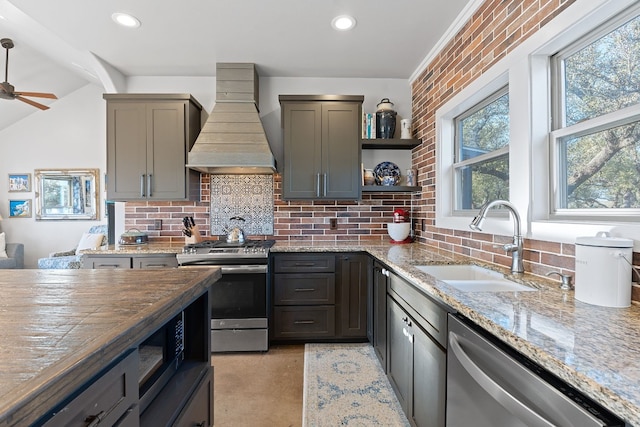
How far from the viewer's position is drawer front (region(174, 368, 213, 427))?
106 centimetres

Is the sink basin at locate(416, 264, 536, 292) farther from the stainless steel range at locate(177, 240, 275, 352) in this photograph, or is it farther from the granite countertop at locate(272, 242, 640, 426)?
the stainless steel range at locate(177, 240, 275, 352)

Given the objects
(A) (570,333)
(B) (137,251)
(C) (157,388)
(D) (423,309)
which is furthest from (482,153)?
(B) (137,251)

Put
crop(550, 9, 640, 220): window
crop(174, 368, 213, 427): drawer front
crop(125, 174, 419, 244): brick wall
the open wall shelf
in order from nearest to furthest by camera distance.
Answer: crop(174, 368, 213, 427): drawer front → crop(550, 9, 640, 220): window → the open wall shelf → crop(125, 174, 419, 244): brick wall

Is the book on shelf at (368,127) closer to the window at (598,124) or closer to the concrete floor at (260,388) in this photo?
the window at (598,124)

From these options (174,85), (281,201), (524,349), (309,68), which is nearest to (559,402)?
(524,349)

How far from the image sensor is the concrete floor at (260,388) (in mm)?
1812

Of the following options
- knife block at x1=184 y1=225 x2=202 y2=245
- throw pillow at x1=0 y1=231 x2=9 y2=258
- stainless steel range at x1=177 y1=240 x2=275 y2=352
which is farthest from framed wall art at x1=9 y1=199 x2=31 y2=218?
stainless steel range at x1=177 y1=240 x2=275 y2=352

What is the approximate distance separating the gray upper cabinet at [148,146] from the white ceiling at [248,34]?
0.40 meters

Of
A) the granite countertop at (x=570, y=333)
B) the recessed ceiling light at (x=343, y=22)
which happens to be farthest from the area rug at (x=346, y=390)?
the recessed ceiling light at (x=343, y=22)

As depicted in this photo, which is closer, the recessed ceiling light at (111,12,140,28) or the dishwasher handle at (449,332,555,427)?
the dishwasher handle at (449,332,555,427)

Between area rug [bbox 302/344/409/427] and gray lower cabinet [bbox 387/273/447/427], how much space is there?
0.13m

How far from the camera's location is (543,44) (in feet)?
4.65

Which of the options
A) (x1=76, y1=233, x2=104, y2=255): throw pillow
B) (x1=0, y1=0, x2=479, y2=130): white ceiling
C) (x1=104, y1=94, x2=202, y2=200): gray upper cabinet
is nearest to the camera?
(x1=0, y1=0, x2=479, y2=130): white ceiling

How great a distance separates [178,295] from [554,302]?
1.31 metres
